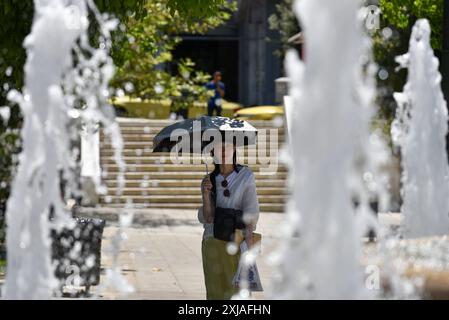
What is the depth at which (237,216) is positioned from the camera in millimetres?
8836

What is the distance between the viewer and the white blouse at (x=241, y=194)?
29.0 feet

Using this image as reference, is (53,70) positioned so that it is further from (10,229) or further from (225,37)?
(225,37)

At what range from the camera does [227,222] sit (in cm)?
882

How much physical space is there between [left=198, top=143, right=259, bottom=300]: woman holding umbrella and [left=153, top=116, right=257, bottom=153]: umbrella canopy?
0.86 ft

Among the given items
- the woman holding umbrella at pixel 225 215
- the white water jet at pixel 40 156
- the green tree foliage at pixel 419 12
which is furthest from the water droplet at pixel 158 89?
the white water jet at pixel 40 156

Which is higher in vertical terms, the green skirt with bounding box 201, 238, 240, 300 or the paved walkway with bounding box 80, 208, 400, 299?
the green skirt with bounding box 201, 238, 240, 300

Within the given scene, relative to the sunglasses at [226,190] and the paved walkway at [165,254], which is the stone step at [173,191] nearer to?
the paved walkway at [165,254]

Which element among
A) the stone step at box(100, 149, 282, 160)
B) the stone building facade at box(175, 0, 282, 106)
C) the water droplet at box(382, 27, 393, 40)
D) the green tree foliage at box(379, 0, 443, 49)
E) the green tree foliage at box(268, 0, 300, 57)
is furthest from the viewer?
the stone building facade at box(175, 0, 282, 106)

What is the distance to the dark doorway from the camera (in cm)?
5219

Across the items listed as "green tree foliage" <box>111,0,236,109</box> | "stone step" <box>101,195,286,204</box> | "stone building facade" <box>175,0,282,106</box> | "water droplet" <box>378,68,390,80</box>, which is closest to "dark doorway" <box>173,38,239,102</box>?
"stone building facade" <box>175,0,282,106</box>

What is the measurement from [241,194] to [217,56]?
44142mm

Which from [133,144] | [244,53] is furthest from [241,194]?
[244,53]

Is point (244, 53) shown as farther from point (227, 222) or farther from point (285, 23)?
point (227, 222)

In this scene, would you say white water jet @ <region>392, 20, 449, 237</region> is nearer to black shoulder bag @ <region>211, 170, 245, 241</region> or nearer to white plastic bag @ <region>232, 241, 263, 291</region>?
white plastic bag @ <region>232, 241, 263, 291</region>
